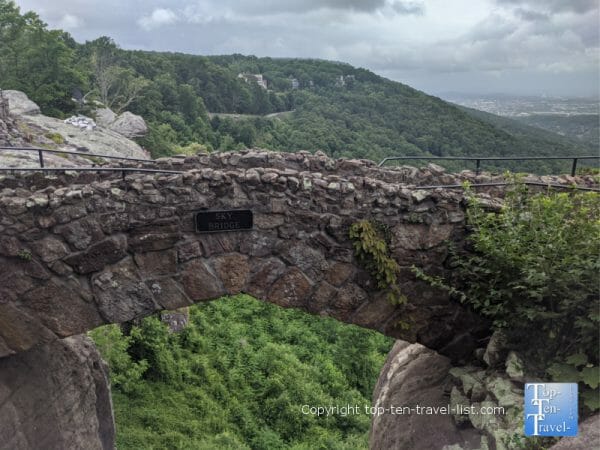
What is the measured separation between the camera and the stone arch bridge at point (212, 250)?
5.66 m

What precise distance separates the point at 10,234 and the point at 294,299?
3295 millimetres

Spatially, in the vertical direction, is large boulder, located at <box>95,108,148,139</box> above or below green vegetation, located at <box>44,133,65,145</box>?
above

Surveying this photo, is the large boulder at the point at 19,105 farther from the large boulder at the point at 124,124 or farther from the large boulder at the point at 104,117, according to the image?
the large boulder at the point at 104,117

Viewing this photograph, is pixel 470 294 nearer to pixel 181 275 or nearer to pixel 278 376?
pixel 181 275

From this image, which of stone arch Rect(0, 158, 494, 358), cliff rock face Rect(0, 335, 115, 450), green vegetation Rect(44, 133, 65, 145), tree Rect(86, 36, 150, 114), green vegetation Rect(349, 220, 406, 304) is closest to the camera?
stone arch Rect(0, 158, 494, 358)

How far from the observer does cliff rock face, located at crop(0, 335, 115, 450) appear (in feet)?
21.5

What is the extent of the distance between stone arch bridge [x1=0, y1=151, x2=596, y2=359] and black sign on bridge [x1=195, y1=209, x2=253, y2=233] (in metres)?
0.08

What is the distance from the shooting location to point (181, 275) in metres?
6.14

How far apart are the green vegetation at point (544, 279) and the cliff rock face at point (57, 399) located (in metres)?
5.35

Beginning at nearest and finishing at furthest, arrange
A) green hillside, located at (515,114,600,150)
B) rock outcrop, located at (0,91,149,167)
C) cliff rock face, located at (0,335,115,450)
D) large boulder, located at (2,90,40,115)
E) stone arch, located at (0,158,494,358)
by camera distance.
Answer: stone arch, located at (0,158,494,358)
cliff rock face, located at (0,335,115,450)
rock outcrop, located at (0,91,149,167)
large boulder, located at (2,90,40,115)
green hillside, located at (515,114,600,150)

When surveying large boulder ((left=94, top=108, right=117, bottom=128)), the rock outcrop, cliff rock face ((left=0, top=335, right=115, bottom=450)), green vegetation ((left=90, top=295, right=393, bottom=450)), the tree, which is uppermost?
the tree

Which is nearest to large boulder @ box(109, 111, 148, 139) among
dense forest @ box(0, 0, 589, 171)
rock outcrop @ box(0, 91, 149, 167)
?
dense forest @ box(0, 0, 589, 171)

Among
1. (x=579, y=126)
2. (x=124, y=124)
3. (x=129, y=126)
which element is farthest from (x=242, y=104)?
(x=579, y=126)

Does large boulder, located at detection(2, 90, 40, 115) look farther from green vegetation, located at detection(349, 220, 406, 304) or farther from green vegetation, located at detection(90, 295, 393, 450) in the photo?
green vegetation, located at detection(349, 220, 406, 304)
